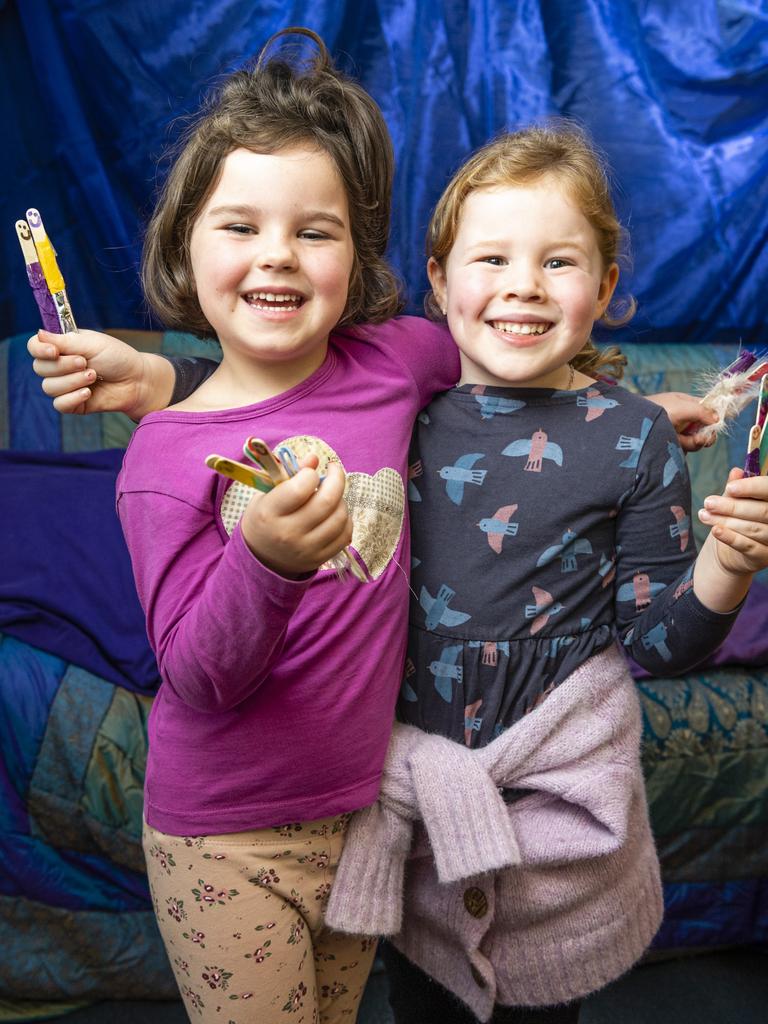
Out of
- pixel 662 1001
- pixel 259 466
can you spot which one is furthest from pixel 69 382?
pixel 662 1001

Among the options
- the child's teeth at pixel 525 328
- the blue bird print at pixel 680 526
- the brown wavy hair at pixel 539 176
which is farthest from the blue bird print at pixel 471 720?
the brown wavy hair at pixel 539 176

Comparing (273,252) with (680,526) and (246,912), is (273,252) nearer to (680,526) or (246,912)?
(680,526)

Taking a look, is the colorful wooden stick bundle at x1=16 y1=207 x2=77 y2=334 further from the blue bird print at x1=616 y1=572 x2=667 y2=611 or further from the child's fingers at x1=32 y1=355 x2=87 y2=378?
the blue bird print at x1=616 y1=572 x2=667 y2=611

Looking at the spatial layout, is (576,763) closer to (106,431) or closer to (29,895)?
(29,895)

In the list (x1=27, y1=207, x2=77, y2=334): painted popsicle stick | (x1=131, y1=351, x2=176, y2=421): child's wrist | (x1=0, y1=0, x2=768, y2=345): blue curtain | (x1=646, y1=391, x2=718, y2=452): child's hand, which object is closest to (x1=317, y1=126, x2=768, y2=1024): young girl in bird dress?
(x1=646, y1=391, x2=718, y2=452): child's hand

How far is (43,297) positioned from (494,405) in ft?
1.43

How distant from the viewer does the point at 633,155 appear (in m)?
2.35

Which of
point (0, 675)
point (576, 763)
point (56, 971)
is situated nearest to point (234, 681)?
point (576, 763)

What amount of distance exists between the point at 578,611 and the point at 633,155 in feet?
5.47

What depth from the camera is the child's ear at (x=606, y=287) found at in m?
1.06

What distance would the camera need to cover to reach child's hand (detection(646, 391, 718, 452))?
43.2 inches

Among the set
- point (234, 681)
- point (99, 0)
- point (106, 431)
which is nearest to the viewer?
point (234, 681)

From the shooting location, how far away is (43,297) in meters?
0.92

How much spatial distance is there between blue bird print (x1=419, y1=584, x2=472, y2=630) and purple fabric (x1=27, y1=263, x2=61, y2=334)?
427 millimetres
